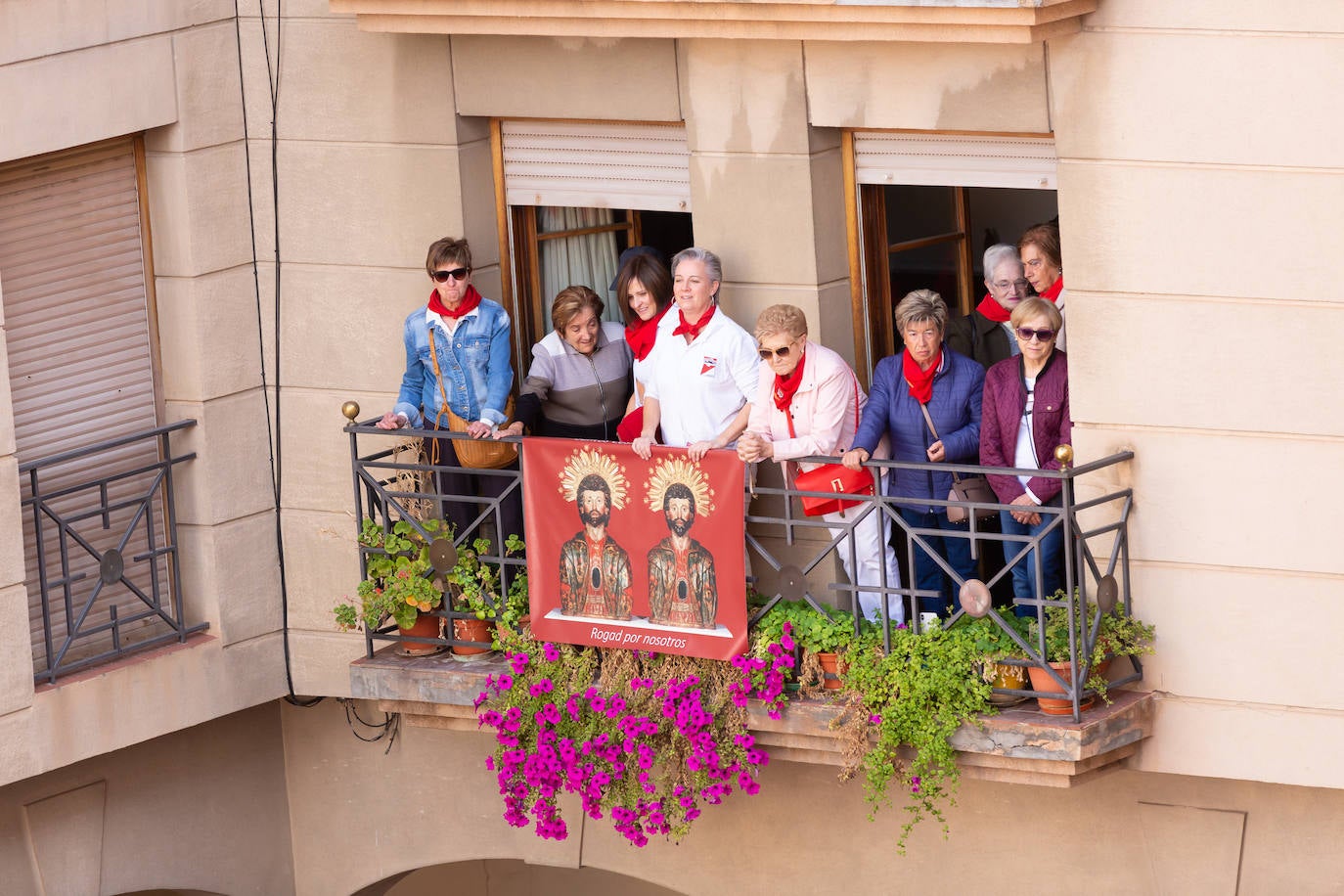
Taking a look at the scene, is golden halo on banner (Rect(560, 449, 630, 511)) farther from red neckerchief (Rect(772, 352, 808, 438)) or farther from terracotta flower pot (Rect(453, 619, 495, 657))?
terracotta flower pot (Rect(453, 619, 495, 657))

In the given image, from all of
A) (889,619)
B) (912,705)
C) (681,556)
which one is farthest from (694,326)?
(912,705)

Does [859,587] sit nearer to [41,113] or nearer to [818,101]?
[818,101]

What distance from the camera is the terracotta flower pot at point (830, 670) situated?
9852 mm

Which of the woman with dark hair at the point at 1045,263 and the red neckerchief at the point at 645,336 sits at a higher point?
the woman with dark hair at the point at 1045,263

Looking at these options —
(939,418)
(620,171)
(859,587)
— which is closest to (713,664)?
(859,587)

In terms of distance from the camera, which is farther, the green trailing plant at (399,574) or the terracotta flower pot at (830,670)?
the green trailing plant at (399,574)

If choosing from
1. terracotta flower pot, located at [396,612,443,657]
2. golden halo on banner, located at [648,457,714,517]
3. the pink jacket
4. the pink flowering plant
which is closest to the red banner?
golden halo on banner, located at [648,457,714,517]

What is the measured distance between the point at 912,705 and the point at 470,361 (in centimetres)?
286

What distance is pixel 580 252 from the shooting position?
11328 mm

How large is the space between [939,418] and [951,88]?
148cm

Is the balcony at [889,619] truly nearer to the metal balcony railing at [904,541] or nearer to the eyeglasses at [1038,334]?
the metal balcony railing at [904,541]

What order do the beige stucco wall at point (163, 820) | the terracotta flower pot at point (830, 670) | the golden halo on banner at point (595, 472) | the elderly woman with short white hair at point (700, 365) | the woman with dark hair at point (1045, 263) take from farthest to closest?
the beige stucco wall at point (163, 820), the golden halo on banner at point (595, 472), the elderly woman with short white hair at point (700, 365), the terracotta flower pot at point (830, 670), the woman with dark hair at point (1045, 263)

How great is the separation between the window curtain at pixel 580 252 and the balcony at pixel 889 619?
1.15m

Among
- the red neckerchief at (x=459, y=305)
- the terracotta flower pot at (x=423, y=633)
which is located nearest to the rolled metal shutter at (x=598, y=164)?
the red neckerchief at (x=459, y=305)
